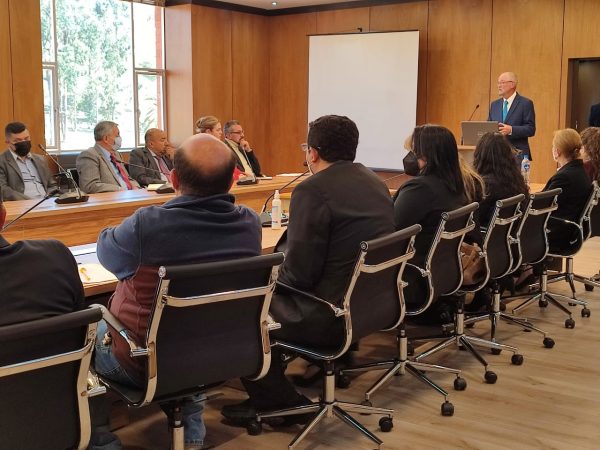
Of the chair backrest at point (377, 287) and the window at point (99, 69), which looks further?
the window at point (99, 69)

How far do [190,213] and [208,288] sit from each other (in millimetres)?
254

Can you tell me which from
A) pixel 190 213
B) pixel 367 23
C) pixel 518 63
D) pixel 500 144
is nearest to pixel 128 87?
pixel 367 23

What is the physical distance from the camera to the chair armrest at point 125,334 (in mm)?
2035

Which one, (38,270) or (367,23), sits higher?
(367,23)

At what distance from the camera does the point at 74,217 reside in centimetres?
430

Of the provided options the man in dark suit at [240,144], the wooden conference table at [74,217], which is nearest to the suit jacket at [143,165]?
the man in dark suit at [240,144]

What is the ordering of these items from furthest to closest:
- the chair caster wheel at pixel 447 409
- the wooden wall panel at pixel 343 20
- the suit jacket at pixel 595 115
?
the wooden wall panel at pixel 343 20
the suit jacket at pixel 595 115
the chair caster wheel at pixel 447 409

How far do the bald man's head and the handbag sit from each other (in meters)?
1.69

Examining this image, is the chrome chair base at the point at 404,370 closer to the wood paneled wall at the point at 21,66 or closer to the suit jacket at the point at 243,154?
the suit jacket at the point at 243,154

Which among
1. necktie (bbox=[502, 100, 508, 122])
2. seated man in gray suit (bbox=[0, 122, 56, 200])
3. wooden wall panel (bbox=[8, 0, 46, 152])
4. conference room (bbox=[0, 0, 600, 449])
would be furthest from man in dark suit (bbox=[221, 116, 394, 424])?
wooden wall panel (bbox=[8, 0, 46, 152])

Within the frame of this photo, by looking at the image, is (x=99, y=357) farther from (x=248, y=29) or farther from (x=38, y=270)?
(x=248, y=29)

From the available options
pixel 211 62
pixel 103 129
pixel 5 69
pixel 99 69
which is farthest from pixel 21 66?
pixel 211 62

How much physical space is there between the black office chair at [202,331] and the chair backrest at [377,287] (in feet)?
1.34

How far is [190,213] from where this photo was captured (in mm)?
2176
